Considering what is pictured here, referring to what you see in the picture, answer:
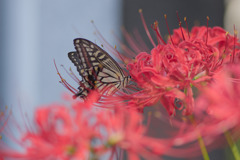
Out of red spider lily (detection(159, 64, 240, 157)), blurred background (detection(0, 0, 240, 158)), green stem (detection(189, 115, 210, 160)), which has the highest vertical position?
blurred background (detection(0, 0, 240, 158))

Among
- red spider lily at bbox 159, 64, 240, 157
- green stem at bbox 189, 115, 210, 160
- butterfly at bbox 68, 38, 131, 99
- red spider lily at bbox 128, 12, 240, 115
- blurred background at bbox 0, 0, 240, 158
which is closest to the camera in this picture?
red spider lily at bbox 159, 64, 240, 157

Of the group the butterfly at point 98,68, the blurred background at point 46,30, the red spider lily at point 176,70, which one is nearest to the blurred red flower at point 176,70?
the red spider lily at point 176,70

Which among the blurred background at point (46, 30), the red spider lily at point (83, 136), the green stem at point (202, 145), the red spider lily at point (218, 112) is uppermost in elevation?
the blurred background at point (46, 30)

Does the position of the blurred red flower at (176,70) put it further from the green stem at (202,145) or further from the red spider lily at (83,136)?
the red spider lily at (83,136)

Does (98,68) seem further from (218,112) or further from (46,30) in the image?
(46,30)

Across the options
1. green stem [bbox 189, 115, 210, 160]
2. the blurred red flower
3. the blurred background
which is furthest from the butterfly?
the blurred background

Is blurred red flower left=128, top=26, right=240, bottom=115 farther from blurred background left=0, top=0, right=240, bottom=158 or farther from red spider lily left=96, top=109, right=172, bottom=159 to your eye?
blurred background left=0, top=0, right=240, bottom=158
